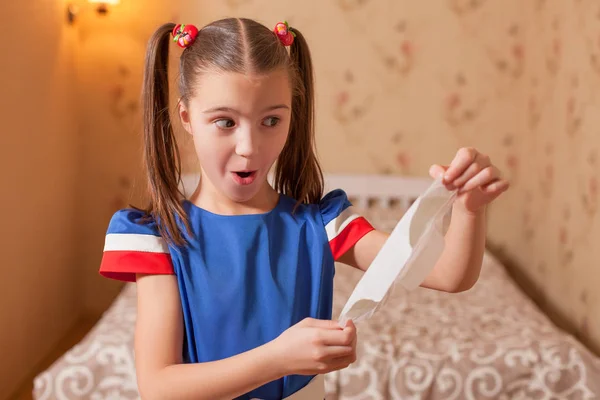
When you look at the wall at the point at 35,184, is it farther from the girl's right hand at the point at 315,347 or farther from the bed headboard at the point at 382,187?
the girl's right hand at the point at 315,347

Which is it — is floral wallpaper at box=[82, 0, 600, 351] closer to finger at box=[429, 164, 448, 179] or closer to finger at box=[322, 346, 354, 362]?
finger at box=[429, 164, 448, 179]

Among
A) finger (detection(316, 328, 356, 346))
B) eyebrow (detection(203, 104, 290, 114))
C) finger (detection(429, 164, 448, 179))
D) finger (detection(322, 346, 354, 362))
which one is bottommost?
finger (detection(322, 346, 354, 362))

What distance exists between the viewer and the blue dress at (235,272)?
2.92 ft

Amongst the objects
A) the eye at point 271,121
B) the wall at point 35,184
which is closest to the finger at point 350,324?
the eye at point 271,121

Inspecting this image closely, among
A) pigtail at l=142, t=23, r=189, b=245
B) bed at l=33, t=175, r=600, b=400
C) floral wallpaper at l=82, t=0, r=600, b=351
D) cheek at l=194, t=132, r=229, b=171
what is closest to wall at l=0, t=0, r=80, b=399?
floral wallpaper at l=82, t=0, r=600, b=351

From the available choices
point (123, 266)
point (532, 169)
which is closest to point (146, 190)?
point (123, 266)

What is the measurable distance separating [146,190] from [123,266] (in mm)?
139

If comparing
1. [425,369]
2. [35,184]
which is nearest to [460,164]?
[425,369]

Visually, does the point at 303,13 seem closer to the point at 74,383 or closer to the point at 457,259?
the point at 74,383

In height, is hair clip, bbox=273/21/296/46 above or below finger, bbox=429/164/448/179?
above

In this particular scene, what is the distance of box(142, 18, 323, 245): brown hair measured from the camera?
89cm

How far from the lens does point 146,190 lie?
0.99 metres

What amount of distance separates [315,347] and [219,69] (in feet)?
1.16

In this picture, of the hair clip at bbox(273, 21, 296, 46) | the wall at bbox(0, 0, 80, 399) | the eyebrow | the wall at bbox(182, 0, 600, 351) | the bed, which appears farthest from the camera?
the wall at bbox(182, 0, 600, 351)
